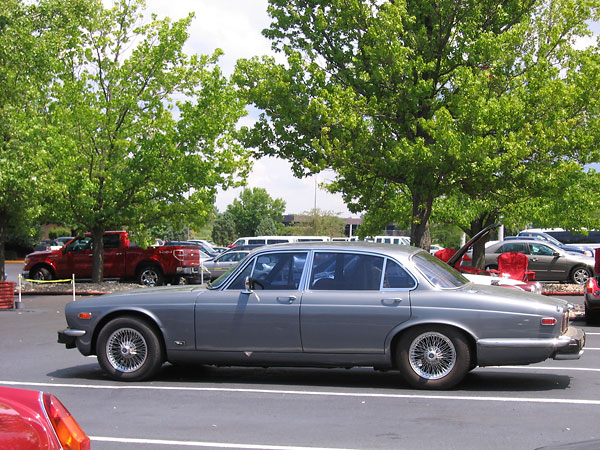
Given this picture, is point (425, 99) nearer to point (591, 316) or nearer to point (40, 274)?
point (591, 316)

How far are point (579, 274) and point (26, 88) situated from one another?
18782mm

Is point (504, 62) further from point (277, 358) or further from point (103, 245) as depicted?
point (103, 245)

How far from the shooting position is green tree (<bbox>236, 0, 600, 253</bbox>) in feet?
55.8

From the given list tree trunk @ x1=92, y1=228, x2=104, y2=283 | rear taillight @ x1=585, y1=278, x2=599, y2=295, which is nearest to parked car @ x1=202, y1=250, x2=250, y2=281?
tree trunk @ x1=92, y1=228, x2=104, y2=283

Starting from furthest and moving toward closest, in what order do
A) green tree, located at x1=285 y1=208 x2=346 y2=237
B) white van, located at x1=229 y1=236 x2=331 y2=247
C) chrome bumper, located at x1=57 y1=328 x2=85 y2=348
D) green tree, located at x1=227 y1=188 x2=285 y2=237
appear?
green tree, located at x1=227 y1=188 x2=285 y2=237, green tree, located at x1=285 y1=208 x2=346 y2=237, white van, located at x1=229 y1=236 x2=331 y2=247, chrome bumper, located at x1=57 y1=328 x2=85 y2=348

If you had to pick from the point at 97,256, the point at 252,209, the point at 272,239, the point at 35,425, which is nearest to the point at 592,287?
the point at 35,425

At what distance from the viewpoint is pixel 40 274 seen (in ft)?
84.4

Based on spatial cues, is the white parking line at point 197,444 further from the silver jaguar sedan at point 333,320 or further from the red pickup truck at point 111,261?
the red pickup truck at point 111,261

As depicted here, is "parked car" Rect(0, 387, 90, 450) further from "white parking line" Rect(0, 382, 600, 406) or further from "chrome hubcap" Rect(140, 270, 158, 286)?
"chrome hubcap" Rect(140, 270, 158, 286)

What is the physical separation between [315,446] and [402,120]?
13.9m

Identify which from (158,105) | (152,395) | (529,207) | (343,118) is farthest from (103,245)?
(152,395)

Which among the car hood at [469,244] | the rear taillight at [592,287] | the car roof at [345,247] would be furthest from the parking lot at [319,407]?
the rear taillight at [592,287]

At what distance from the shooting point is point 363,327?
7.73 metres

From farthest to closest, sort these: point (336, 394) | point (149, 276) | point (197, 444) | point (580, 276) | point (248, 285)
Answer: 1. point (149, 276)
2. point (580, 276)
3. point (248, 285)
4. point (336, 394)
5. point (197, 444)
